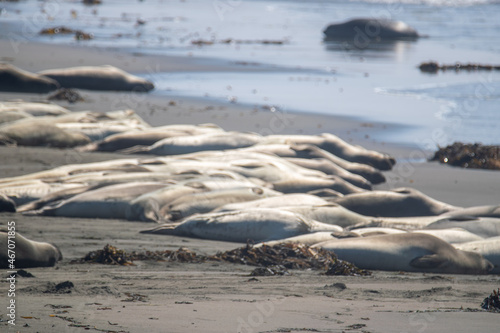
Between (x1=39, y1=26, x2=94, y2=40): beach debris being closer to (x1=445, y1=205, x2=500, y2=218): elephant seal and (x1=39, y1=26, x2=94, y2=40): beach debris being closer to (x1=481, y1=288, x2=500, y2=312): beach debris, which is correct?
(x1=445, y1=205, x2=500, y2=218): elephant seal

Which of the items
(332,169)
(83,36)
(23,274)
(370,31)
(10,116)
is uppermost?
(370,31)

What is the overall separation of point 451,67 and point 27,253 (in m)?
19.5

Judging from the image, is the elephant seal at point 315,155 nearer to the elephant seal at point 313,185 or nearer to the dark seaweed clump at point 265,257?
the elephant seal at point 313,185

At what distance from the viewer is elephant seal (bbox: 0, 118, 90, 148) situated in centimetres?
1137

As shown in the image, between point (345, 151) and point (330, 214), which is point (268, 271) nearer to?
point (330, 214)

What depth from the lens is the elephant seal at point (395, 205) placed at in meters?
8.56

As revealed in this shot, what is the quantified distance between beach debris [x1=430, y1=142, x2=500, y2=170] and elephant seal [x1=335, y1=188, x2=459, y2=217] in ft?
9.57

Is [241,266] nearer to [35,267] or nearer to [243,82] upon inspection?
[35,267]

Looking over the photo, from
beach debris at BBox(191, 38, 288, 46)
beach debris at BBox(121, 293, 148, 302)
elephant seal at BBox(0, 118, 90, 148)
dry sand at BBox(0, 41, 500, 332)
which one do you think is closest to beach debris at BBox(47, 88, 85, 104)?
elephant seal at BBox(0, 118, 90, 148)

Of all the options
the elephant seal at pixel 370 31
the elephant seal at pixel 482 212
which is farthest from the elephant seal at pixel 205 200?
the elephant seal at pixel 370 31

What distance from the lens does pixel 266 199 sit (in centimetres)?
803

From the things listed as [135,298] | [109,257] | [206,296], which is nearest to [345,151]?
[109,257]

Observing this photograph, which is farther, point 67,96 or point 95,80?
point 95,80

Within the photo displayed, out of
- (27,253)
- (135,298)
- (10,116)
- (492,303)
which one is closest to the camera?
(135,298)
